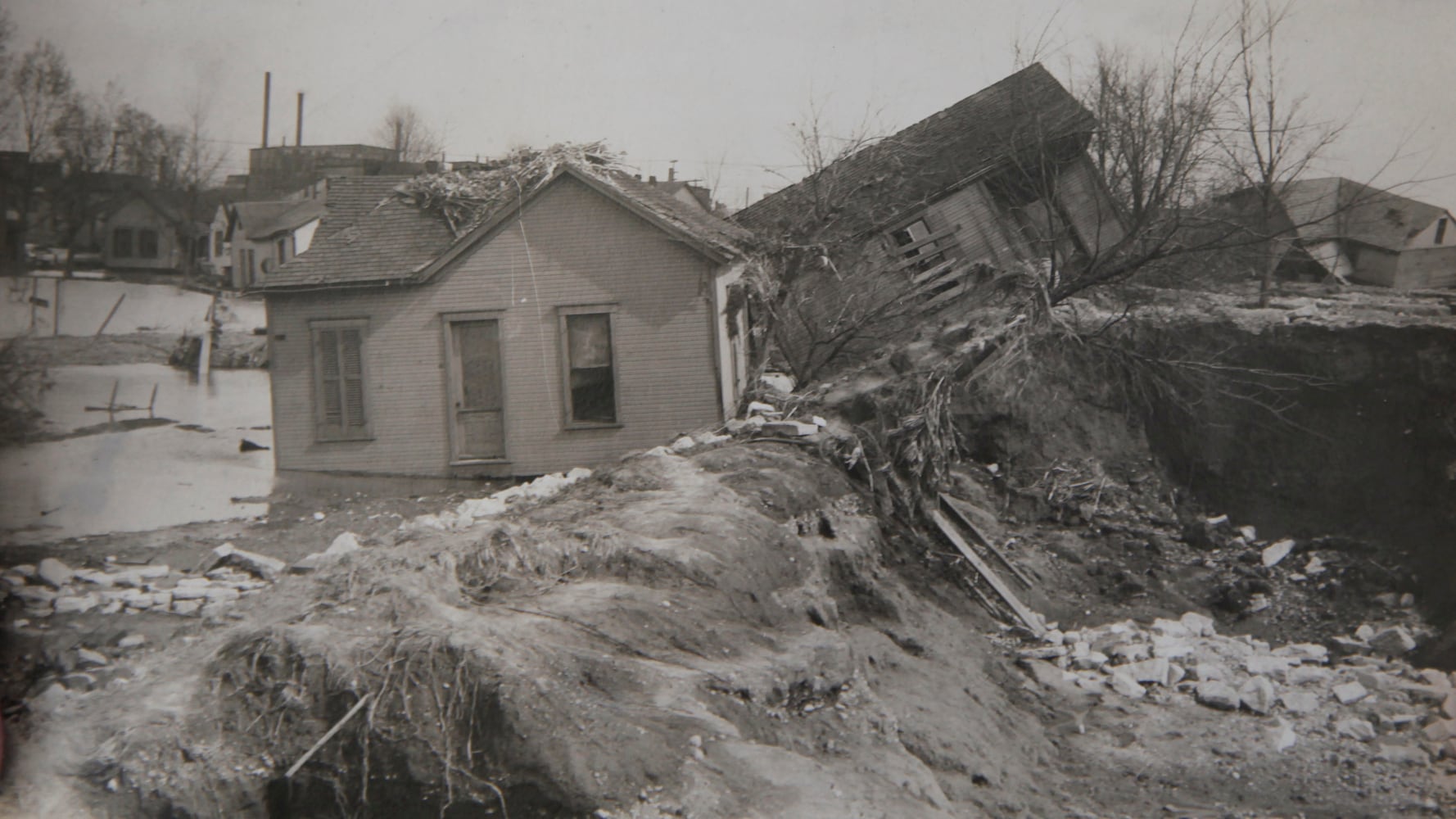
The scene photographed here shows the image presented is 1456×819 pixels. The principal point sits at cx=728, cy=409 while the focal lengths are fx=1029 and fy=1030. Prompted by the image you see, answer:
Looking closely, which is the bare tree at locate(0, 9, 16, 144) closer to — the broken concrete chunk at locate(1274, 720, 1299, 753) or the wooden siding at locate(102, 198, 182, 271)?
the wooden siding at locate(102, 198, 182, 271)

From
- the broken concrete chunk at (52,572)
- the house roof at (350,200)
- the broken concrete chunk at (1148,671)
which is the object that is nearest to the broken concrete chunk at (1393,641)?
the broken concrete chunk at (1148,671)

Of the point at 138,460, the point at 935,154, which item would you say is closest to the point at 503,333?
the point at 138,460

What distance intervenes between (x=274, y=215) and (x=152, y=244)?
6.68 ft

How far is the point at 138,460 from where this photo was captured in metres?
5.32

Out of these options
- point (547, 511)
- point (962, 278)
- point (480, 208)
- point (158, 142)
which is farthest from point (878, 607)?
point (962, 278)

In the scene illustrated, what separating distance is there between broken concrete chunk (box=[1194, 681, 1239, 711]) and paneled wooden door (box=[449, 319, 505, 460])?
5.39 metres

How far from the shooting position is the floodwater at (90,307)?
465 centimetres

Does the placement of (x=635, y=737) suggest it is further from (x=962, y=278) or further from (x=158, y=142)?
(x=962, y=278)

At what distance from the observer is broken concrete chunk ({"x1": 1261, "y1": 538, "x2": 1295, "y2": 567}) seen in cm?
934

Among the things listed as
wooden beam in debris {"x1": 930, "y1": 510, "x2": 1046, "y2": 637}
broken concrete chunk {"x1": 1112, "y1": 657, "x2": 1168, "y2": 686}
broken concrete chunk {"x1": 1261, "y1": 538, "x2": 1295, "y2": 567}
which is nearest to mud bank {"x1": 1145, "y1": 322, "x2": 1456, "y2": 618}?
broken concrete chunk {"x1": 1261, "y1": 538, "x2": 1295, "y2": 567}

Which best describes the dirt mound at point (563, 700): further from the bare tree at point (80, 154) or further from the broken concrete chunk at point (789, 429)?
the bare tree at point (80, 154)

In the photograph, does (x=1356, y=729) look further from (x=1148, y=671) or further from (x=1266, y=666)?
(x=1148, y=671)

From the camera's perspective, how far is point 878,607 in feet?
23.6

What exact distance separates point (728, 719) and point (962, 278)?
31.1ft
